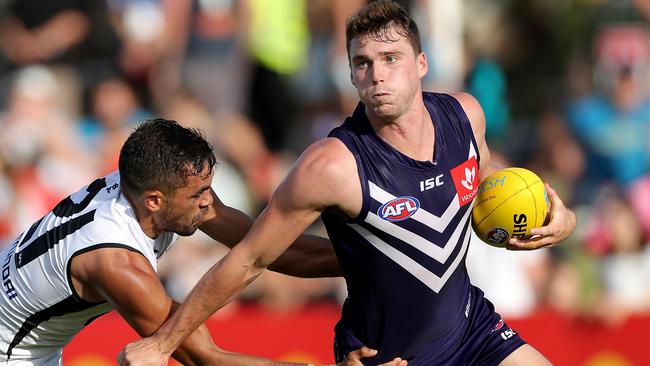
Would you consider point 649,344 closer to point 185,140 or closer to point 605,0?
point 605,0

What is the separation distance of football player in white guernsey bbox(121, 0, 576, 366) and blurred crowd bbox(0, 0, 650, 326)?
15.4 ft

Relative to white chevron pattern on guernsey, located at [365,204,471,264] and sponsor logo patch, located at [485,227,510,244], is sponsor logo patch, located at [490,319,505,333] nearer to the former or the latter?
sponsor logo patch, located at [485,227,510,244]

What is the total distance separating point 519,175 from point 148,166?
7.28 feet

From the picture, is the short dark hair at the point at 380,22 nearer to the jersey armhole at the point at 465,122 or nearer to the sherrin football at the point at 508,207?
the jersey armhole at the point at 465,122

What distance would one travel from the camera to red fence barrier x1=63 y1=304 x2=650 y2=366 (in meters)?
9.98

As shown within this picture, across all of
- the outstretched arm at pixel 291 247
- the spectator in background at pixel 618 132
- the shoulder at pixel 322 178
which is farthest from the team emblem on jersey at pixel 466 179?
the spectator in background at pixel 618 132

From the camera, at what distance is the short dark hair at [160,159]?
6562 mm

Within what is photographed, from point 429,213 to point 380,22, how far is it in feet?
3.65

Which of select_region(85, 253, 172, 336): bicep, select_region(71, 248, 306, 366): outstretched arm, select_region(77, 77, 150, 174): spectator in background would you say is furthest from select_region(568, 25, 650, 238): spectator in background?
select_region(85, 253, 172, 336): bicep

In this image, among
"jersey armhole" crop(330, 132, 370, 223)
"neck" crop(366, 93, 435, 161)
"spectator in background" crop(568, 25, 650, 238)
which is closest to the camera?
"jersey armhole" crop(330, 132, 370, 223)

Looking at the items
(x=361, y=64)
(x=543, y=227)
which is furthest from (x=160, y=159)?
(x=543, y=227)

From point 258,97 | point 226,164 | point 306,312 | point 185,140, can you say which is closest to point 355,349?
point 185,140

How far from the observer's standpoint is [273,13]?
41.3 ft

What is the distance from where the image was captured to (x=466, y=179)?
691cm
